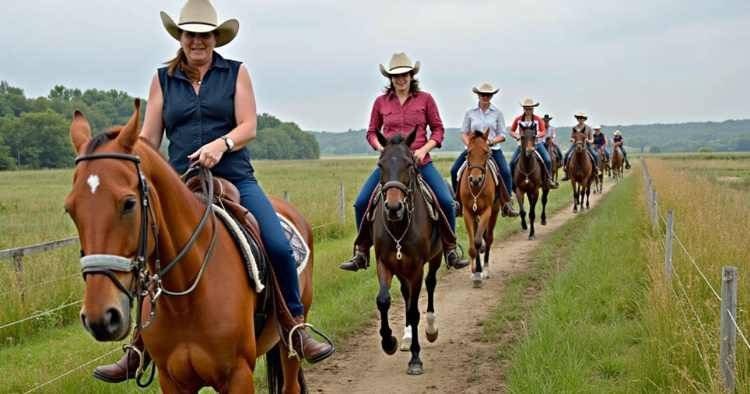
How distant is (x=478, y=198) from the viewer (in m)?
11.8

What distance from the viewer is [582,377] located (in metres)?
6.06

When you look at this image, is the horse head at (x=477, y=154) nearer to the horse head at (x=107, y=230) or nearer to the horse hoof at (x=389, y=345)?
the horse hoof at (x=389, y=345)

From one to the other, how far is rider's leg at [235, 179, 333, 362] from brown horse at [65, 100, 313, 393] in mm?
174

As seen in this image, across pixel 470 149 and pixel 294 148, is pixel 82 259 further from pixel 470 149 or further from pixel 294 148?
pixel 294 148

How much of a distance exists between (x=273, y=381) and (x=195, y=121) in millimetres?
A: 2335

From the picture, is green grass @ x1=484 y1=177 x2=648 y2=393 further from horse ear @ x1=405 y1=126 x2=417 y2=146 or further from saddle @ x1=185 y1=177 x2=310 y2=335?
saddle @ x1=185 y1=177 x2=310 y2=335

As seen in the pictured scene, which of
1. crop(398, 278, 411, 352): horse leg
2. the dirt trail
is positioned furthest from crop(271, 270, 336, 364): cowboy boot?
crop(398, 278, 411, 352): horse leg

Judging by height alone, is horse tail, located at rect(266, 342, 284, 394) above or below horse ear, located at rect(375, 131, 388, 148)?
below

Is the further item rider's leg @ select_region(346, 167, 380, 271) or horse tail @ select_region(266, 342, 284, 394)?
rider's leg @ select_region(346, 167, 380, 271)

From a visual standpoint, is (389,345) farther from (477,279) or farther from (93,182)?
(93,182)

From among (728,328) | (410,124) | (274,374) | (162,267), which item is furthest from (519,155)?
(162,267)

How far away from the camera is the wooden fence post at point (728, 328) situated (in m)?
4.42

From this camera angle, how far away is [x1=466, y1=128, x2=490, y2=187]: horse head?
1133cm

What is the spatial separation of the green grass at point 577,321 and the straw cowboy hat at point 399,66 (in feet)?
10.4
